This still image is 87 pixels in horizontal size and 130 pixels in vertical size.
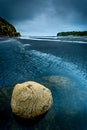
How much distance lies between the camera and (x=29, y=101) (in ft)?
40.9

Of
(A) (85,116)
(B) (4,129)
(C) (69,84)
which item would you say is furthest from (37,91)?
(C) (69,84)

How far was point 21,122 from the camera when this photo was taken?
1248cm

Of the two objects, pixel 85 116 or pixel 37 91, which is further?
pixel 85 116

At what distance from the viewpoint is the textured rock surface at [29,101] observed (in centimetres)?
1245

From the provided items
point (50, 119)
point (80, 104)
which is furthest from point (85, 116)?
point (50, 119)

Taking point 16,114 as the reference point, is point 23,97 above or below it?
above

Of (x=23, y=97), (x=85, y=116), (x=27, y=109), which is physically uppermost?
(x=23, y=97)

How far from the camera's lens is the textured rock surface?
40.9 ft

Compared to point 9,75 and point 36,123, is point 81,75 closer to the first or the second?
point 9,75

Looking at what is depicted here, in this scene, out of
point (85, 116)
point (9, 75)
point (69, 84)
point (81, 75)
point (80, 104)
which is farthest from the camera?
point (81, 75)

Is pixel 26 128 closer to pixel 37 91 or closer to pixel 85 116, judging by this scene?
pixel 37 91

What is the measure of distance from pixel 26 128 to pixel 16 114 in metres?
1.36

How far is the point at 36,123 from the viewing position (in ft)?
40.9

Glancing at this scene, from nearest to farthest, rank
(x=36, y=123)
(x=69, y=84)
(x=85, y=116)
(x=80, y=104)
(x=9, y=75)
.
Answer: (x=36, y=123)
(x=85, y=116)
(x=80, y=104)
(x=69, y=84)
(x=9, y=75)
